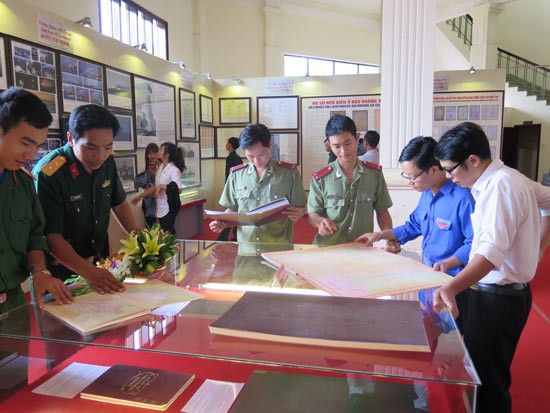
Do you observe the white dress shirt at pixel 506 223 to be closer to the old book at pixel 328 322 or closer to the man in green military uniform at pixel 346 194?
the old book at pixel 328 322

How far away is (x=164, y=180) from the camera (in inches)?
212

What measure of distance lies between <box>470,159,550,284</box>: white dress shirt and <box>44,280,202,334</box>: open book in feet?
Result: 3.16

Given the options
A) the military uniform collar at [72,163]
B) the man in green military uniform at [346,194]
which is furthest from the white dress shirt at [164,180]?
the military uniform collar at [72,163]

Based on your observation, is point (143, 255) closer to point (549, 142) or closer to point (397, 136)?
point (397, 136)

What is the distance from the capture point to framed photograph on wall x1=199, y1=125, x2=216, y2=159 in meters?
8.30

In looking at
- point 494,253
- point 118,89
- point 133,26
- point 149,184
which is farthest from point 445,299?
point 133,26

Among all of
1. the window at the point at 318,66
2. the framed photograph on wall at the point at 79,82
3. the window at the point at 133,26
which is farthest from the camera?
the window at the point at 318,66

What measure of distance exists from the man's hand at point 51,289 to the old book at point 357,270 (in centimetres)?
76

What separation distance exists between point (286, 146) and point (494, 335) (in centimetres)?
734

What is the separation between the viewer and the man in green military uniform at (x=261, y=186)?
260cm

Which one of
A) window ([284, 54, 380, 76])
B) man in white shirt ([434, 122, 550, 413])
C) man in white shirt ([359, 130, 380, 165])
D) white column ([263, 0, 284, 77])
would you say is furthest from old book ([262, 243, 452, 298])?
window ([284, 54, 380, 76])

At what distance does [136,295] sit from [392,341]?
2.62ft

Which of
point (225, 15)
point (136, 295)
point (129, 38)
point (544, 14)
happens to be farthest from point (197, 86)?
point (544, 14)

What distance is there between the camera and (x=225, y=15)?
390 inches
